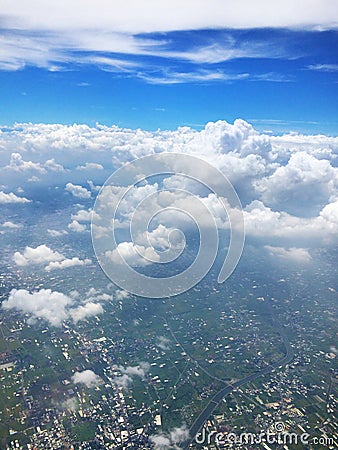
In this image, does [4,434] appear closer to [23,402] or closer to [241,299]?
[23,402]

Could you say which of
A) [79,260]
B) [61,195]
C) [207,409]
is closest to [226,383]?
[207,409]

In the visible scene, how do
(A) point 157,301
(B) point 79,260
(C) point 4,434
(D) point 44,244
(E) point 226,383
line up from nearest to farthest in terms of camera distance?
(C) point 4,434 → (E) point 226,383 → (A) point 157,301 → (B) point 79,260 → (D) point 44,244

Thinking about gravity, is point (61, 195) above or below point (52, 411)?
above

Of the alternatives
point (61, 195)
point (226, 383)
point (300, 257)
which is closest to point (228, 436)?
point (226, 383)

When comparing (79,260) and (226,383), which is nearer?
(226,383)

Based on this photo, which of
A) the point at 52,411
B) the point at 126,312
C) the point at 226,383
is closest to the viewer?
the point at 52,411

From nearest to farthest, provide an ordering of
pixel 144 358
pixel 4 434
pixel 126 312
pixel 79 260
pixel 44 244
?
1. pixel 4 434
2. pixel 144 358
3. pixel 126 312
4. pixel 79 260
5. pixel 44 244

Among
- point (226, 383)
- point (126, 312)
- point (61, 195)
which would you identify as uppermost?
point (61, 195)

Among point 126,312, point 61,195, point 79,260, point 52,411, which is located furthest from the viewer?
point 61,195

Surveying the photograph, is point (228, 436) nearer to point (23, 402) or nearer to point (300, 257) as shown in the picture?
point (23, 402)
